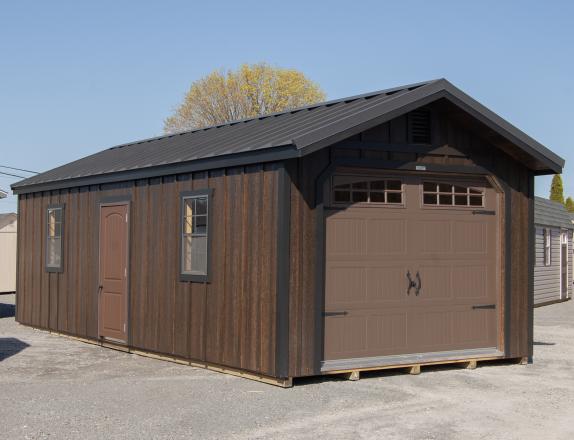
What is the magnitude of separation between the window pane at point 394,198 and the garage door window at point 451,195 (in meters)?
0.39

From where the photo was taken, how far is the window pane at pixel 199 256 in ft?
38.0

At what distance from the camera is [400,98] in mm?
10727

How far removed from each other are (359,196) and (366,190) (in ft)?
0.46

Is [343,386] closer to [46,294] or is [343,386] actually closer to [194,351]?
[194,351]

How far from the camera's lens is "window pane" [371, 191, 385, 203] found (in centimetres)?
1109

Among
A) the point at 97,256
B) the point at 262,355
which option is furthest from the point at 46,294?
the point at 262,355

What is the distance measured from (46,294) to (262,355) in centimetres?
708

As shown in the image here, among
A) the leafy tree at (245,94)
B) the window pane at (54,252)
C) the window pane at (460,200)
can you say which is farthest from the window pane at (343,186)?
the leafy tree at (245,94)

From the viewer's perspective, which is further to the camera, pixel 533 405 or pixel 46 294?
pixel 46 294

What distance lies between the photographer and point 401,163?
11164 mm

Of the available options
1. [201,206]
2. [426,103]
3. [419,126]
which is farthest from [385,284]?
[201,206]

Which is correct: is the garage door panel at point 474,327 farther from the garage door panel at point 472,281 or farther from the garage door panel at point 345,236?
the garage door panel at point 345,236

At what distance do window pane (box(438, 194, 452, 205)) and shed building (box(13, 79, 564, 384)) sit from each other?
0.10ft

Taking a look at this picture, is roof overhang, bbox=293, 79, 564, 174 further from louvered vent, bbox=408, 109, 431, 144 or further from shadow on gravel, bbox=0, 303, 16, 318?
shadow on gravel, bbox=0, 303, 16, 318
